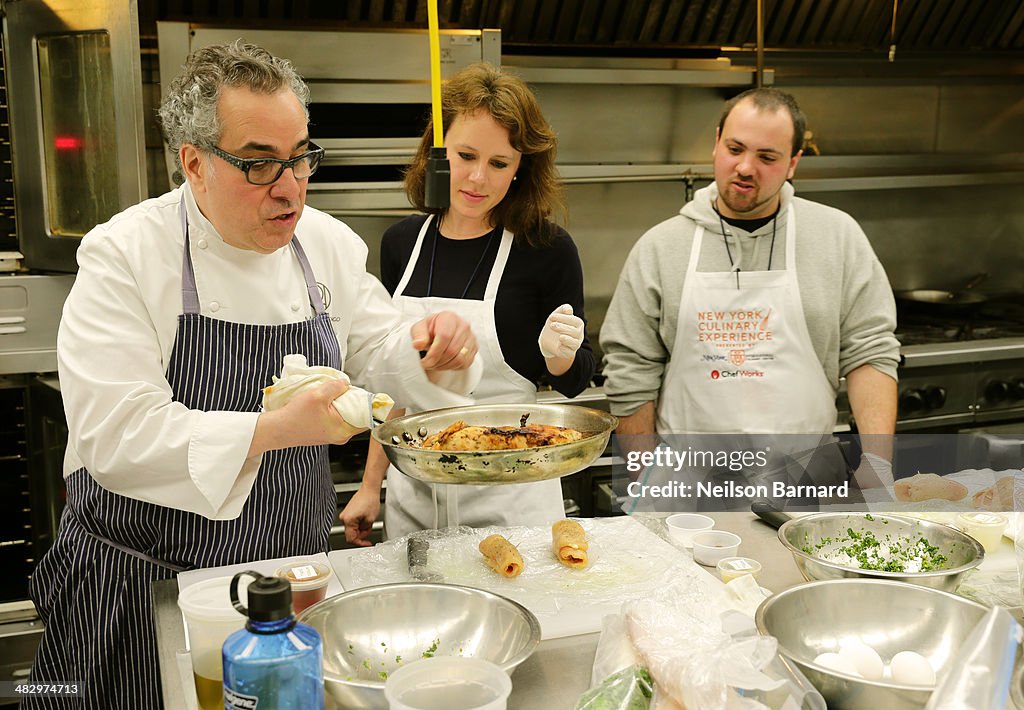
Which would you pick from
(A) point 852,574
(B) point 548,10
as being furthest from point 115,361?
(B) point 548,10

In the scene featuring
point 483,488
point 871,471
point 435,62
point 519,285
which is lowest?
point 871,471

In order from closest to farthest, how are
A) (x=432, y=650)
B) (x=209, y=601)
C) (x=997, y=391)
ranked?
(x=209, y=601)
(x=432, y=650)
(x=997, y=391)

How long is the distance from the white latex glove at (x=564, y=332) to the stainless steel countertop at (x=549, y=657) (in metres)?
0.56

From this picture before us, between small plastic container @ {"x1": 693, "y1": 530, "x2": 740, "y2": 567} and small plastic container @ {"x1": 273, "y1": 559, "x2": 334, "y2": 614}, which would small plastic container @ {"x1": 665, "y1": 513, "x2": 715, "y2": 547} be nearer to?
small plastic container @ {"x1": 693, "y1": 530, "x2": 740, "y2": 567}

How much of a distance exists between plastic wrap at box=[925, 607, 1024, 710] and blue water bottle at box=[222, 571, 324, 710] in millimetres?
Result: 671

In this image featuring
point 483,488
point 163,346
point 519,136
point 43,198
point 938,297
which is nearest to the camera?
point 163,346

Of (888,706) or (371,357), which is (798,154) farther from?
(888,706)

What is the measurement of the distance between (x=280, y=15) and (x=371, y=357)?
6.40 ft

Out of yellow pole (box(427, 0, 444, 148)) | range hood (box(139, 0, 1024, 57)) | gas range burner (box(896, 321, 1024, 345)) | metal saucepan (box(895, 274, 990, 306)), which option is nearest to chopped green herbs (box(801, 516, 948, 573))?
yellow pole (box(427, 0, 444, 148))

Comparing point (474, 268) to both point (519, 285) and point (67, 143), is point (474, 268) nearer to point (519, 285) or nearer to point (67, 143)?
point (519, 285)

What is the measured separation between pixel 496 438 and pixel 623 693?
541mm

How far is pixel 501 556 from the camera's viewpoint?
175 centimetres

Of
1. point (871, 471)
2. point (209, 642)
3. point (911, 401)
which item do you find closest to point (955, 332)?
point (911, 401)

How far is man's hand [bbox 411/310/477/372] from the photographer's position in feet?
6.50
